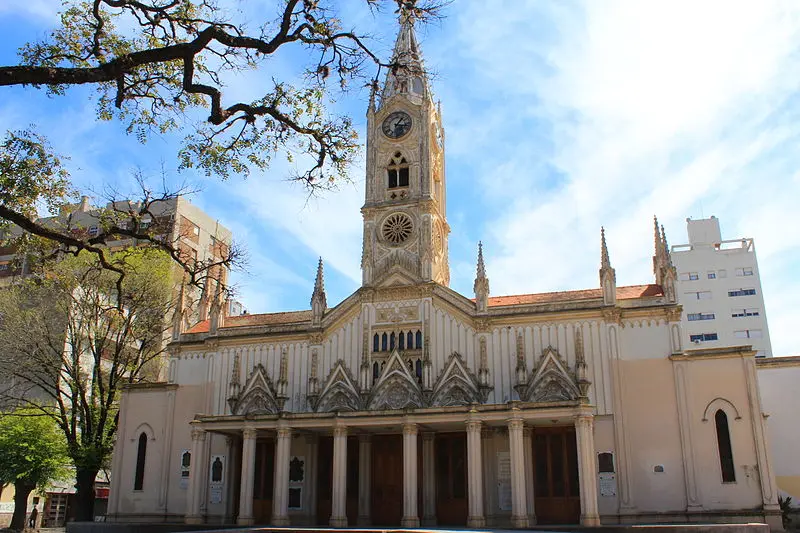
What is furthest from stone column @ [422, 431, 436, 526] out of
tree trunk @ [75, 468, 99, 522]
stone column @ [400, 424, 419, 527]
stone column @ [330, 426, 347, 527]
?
tree trunk @ [75, 468, 99, 522]

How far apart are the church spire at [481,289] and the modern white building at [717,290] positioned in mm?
41942

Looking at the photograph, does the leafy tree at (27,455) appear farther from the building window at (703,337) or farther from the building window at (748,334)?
the building window at (748,334)

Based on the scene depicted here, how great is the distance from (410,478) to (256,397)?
903cm

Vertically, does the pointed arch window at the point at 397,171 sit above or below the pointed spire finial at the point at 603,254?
above

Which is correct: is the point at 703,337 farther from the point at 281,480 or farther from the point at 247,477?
the point at 247,477

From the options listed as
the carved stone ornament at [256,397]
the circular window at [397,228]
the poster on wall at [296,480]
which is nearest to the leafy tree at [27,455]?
the carved stone ornament at [256,397]

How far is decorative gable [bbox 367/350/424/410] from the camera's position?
32531 mm

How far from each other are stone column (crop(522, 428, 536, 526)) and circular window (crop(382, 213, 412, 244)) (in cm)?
1066

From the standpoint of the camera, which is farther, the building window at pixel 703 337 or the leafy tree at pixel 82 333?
the building window at pixel 703 337

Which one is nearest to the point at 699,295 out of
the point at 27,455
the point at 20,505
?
the point at 27,455

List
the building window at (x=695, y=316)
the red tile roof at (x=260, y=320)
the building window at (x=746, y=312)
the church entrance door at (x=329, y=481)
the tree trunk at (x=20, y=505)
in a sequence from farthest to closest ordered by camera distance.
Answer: the building window at (x=695, y=316)
the building window at (x=746, y=312)
the red tile roof at (x=260, y=320)
the tree trunk at (x=20, y=505)
the church entrance door at (x=329, y=481)

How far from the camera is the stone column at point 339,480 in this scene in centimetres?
2998

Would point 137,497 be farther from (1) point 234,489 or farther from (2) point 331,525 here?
(2) point 331,525

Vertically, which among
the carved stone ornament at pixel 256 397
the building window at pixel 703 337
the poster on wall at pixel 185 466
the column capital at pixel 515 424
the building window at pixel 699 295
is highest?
the building window at pixel 699 295
